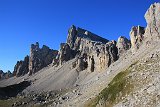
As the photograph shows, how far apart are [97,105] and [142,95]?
91.2 ft

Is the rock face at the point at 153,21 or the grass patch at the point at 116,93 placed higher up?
the rock face at the point at 153,21

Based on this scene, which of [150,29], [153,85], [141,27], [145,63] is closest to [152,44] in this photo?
[150,29]

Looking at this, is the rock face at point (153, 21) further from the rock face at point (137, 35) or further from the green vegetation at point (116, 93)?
the green vegetation at point (116, 93)

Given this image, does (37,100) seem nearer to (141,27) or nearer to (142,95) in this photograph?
(141,27)

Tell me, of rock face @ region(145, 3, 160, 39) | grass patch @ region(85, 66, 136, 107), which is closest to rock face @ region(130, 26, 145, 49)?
rock face @ region(145, 3, 160, 39)

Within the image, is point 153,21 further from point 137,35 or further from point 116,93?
point 116,93

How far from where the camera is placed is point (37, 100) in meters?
196

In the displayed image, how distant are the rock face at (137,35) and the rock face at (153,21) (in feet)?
26.5

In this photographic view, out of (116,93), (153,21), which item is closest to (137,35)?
(153,21)

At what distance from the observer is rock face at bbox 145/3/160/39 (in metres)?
150

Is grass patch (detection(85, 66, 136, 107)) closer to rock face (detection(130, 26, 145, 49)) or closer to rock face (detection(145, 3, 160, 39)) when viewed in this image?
rock face (detection(145, 3, 160, 39))

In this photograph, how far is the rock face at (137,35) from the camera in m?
170

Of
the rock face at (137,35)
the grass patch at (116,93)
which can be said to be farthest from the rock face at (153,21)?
the grass patch at (116,93)

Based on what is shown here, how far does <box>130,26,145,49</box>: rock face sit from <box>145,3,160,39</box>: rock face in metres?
8.07
